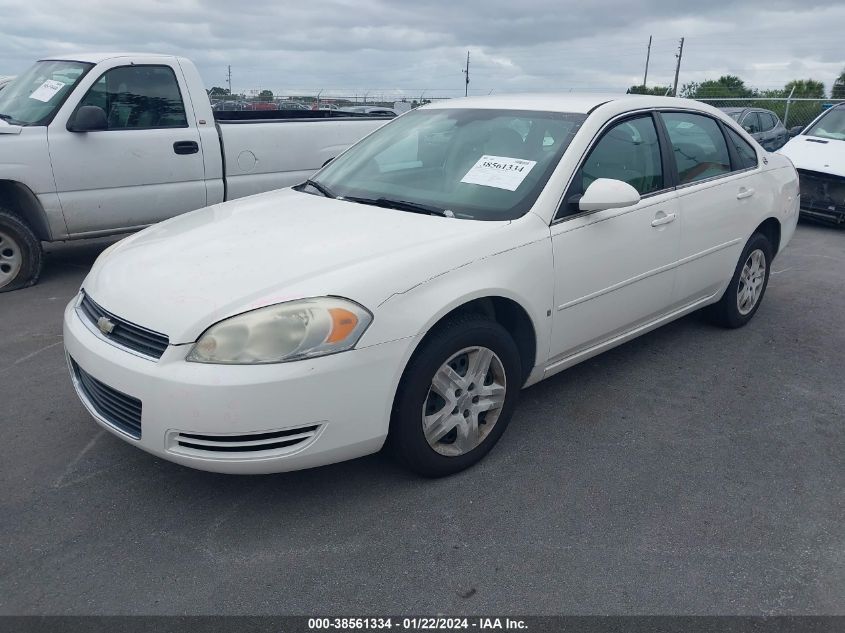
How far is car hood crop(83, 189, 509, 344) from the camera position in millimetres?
2723

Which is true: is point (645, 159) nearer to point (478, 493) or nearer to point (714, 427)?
point (714, 427)

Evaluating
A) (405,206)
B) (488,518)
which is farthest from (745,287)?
(488,518)

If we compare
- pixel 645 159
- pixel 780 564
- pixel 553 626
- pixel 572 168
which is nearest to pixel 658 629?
pixel 553 626

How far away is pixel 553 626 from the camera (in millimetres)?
2363

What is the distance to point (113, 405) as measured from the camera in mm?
2859

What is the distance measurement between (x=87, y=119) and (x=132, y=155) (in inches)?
18.1

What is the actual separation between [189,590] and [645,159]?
318cm

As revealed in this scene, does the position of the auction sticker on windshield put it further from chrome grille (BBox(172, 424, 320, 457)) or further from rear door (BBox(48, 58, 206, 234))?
rear door (BBox(48, 58, 206, 234))

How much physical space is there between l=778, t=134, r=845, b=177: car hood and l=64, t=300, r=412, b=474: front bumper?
8228 millimetres

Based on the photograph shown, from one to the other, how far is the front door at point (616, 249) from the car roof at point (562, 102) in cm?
13

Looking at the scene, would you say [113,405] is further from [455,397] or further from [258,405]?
[455,397]

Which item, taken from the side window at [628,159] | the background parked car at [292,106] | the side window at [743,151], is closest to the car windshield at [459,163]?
the side window at [628,159]

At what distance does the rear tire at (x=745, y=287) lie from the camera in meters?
4.95

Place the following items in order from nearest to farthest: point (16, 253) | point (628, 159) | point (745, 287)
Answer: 1. point (628, 159)
2. point (745, 287)
3. point (16, 253)
